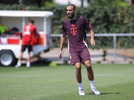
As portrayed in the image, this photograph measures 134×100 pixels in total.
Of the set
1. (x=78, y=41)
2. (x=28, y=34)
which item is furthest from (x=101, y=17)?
(x=78, y=41)

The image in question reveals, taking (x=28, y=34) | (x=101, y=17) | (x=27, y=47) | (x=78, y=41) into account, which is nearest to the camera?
(x=78, y=41)

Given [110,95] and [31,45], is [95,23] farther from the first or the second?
[110,95]

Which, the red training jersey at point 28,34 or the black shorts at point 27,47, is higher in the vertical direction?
the red training jersey at point 28,34

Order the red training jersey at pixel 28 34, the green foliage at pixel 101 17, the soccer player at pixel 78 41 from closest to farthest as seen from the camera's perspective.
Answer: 1. the soccer player at pixel 78 41
2. the red training jersey at pixel 28 34
3. the green foliage at pixel 101 17

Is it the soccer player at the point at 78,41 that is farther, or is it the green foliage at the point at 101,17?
the green foliage at the point at 101,17

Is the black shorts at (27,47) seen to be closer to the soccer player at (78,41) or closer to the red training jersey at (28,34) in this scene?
the red training jersey at (28,34)

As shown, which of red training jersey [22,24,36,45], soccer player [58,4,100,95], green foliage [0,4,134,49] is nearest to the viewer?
soccer player [58,4,100,95]

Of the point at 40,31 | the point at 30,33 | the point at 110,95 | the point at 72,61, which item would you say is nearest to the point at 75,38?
the point at 72,61

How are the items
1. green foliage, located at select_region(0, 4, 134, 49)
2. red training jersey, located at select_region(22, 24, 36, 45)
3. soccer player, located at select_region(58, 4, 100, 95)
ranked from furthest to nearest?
1. green foliage, located at select_region(0, 4, 134, 49)
2. red training jersey, located at select_region(22, 24, 36, 45)
3. soccer player, located at select_region(58, 4, 100, 95)

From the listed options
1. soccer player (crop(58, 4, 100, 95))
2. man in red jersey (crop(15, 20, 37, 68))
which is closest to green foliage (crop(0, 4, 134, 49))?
man in red jersey (crop(15, 20, 37, 68))

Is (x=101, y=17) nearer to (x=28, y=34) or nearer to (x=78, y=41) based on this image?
(x=28, y=34)

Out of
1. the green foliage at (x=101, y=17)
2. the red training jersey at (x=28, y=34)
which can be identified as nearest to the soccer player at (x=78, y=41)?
the red training jersey at (x=28, y=34)

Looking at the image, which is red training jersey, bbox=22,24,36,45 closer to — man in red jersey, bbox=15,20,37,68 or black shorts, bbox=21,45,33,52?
man in red jersey, bbox=15,20,37,68

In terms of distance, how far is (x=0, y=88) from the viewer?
7.37 m
